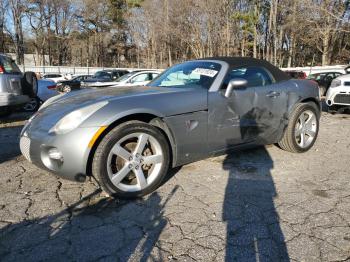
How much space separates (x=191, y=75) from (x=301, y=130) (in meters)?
1.86

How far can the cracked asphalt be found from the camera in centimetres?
219

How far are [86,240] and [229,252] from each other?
3.41 ft

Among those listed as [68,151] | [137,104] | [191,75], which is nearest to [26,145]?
[68,151]

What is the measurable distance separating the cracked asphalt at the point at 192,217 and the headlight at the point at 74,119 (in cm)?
66

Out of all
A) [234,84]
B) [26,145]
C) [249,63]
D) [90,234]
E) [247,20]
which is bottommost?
[90,234]

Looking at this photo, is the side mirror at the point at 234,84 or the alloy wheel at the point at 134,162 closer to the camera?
the alloy wheel at the point at 134,162

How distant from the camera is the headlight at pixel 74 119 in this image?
2822 millimetres

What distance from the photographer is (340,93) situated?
7.41 m

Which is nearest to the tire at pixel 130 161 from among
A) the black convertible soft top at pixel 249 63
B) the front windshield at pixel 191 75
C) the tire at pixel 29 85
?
the front windshield at pixel 191 75

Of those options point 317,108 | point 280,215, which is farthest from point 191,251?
point 317,108

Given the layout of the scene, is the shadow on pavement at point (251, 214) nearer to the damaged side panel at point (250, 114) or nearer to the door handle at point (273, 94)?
the damaged side panel at point (250, 114)

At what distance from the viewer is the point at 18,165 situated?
3873mm

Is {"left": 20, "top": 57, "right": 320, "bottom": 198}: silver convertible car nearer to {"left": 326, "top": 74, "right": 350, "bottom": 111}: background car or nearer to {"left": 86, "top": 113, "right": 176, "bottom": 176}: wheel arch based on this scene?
{"left": 86, "top": 113, "right": 176, "bottom": 176}: wheel arch

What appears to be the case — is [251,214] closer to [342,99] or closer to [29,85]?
[29,85]
